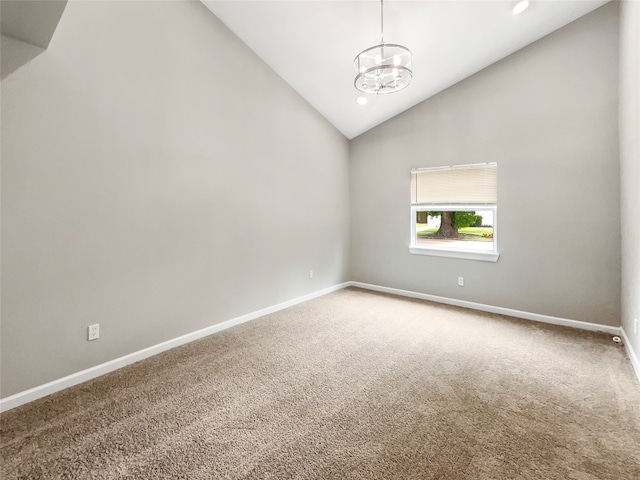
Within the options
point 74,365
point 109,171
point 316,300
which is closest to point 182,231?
point 109,171

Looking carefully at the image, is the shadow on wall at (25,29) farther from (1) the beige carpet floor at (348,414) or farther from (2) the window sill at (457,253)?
(2) the window sill at (457,253)

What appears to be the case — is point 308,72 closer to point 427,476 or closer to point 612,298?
point 427,476

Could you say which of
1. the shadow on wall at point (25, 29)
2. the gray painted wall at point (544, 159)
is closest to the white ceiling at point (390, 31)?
the gray painted wall at point (544, 159)

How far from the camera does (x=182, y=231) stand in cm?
289

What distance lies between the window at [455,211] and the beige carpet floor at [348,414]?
4.61ft

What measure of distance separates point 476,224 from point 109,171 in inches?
165

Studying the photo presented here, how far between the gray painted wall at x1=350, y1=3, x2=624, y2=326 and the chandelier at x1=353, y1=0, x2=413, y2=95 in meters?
1.81

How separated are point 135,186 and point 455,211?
390 centimetres

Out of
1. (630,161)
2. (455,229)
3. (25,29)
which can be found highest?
(25,29)

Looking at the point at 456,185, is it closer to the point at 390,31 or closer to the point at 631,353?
the point at 390,31

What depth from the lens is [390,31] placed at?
299 centimetres

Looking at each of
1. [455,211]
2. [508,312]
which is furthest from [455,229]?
[508,312]

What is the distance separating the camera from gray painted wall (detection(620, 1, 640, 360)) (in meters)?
2.26

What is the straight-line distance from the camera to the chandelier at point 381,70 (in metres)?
2.38
